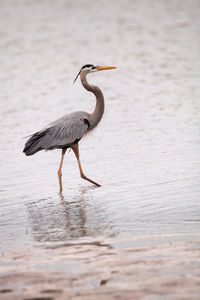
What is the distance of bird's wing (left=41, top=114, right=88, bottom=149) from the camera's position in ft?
32.4

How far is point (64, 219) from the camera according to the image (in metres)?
7.58

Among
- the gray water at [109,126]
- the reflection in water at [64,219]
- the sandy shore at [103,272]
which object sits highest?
the sandy shore at [103,272]

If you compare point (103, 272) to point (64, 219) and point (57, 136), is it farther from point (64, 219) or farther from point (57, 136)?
point (57, 136)

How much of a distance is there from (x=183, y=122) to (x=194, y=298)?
9.44 meters

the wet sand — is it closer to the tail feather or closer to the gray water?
the gray water

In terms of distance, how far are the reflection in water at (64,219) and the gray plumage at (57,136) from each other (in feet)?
3.42

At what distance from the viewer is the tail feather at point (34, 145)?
9.77m

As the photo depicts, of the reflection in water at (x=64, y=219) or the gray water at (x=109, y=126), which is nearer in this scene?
the reflection in water at (x=64, y=219)

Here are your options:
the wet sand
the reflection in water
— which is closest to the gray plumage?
the wet sand

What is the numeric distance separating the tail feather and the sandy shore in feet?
12.2

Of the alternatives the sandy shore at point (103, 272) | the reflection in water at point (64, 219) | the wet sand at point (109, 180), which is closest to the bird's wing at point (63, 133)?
the wet sand at point (109, 180)

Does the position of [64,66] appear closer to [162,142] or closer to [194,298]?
[162,142]

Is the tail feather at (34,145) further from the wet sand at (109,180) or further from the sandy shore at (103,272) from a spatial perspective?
the sandy shore at (103,272)

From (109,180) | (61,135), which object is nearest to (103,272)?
(109,180)
